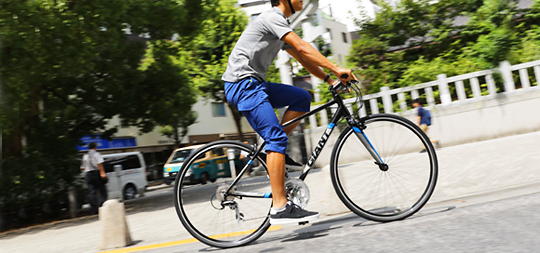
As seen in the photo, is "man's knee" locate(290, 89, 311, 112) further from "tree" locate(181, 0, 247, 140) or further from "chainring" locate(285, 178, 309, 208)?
"tree" locate(181, 0, 247, 140)

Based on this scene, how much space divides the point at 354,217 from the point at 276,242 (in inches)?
37.1

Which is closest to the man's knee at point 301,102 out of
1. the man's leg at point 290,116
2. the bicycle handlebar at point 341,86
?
the man's leg at point 290,116

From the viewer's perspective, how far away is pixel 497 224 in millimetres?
3139

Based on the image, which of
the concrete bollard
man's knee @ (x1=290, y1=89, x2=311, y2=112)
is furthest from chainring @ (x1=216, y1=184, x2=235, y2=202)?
the concrete bollard

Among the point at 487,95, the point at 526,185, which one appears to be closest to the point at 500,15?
the point at 487,95

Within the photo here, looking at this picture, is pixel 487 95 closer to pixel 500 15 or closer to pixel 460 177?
pixel 500 15

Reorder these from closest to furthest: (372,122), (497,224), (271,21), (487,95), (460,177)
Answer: (497,224) → (271,21) → (372,122) → (460,177) → (487,95)

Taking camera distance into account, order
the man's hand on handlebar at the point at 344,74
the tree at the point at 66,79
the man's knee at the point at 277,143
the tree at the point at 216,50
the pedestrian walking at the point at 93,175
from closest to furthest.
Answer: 1. the man's hand on handlebar at the point at 344,74
2. the man's knee at the point at 277,143
3. the tree at the point at 66,79
4. the pedestrian walking at the point at 93,175
5. the tree at the point at 216,50

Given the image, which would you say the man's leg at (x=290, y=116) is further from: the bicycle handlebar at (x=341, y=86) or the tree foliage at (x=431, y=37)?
the tree foliage at (x=431, y=37)

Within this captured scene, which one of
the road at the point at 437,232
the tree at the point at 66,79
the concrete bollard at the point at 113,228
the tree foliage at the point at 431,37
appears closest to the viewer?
the road at the point at 437,232

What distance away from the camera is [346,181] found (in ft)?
12.6

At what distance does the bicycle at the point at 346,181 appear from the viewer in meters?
3.76

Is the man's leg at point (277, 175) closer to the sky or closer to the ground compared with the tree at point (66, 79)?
closer to the ground

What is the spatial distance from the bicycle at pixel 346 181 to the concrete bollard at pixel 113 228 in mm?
1332
